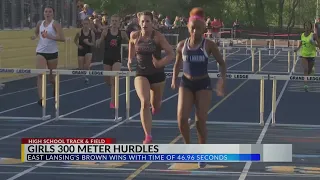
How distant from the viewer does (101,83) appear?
24.4 metres

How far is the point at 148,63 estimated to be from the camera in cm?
1170

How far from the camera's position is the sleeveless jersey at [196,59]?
10.2m

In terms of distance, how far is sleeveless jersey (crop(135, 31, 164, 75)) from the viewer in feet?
38.3

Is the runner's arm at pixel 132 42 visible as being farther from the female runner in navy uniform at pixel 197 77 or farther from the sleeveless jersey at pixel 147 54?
the female runner in navy uniform at pixel 197 77

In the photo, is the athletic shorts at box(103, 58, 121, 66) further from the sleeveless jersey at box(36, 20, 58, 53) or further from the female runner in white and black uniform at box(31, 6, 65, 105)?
the sleeveless jersey at box(36, 20, 58, 53)

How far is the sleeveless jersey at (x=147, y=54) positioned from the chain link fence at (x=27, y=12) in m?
14.1

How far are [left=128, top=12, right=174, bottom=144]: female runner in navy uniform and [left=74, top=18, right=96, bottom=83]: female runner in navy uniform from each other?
31.2 ft

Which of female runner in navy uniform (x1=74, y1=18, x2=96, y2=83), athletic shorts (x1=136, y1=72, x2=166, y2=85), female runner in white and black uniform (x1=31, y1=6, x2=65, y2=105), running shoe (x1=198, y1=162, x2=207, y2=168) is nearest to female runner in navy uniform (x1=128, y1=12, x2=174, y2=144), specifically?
athletic shorts (x1=136, y1=72, x2=166, y2=85)

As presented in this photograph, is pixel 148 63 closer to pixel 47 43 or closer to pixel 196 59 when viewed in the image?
pixel 196 59

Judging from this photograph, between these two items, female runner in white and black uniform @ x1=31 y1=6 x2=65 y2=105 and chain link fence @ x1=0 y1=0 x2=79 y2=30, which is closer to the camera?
female runner in white and black uniform @ x1=31 y1=6 x2=65 y2=105

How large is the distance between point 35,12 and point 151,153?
19.8 m

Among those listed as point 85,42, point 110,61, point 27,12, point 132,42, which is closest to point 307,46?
point 85,42

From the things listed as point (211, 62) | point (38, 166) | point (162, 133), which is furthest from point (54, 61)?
point (211, 62)

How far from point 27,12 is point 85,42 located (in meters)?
6.96
